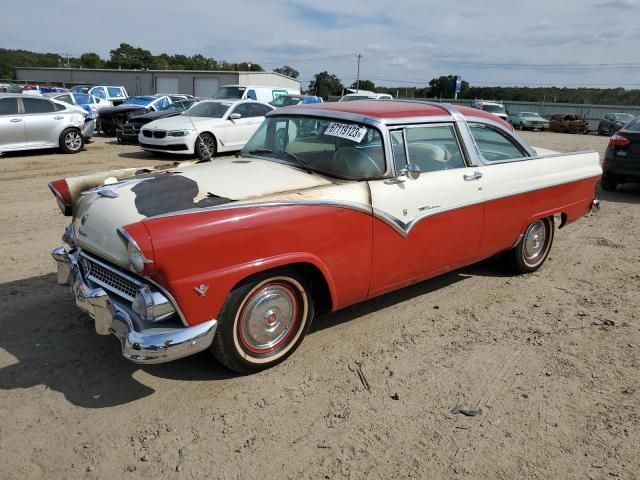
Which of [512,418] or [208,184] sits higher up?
[208,184]

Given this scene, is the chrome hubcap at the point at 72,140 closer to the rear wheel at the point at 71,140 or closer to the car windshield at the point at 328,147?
the rear wheel at the point at 71,140

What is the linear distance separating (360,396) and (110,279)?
1.76 m

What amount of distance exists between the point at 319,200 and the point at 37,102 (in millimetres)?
12163

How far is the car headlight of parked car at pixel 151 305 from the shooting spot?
2.81 metres

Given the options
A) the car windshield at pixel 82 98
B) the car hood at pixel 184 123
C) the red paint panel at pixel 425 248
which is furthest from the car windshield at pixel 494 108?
the red paint panel at pixel 425 248

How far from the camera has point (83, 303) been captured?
316 centimetres

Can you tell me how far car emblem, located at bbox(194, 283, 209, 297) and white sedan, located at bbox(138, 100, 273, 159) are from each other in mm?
9352

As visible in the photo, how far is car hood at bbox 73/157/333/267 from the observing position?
121 inches

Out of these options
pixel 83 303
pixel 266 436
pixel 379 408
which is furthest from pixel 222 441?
pixel 83 303

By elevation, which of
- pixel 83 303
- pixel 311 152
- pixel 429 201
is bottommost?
pixel 83 303

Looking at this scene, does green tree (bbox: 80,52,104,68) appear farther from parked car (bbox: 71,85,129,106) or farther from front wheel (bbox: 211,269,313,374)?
front wheel (bbox: 211,269,313,374)

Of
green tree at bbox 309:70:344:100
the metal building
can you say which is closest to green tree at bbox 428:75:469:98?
green tree at bbox 309:70:344:100

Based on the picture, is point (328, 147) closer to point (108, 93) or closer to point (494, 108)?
point (108, 93)

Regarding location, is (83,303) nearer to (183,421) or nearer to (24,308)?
(183,421)
